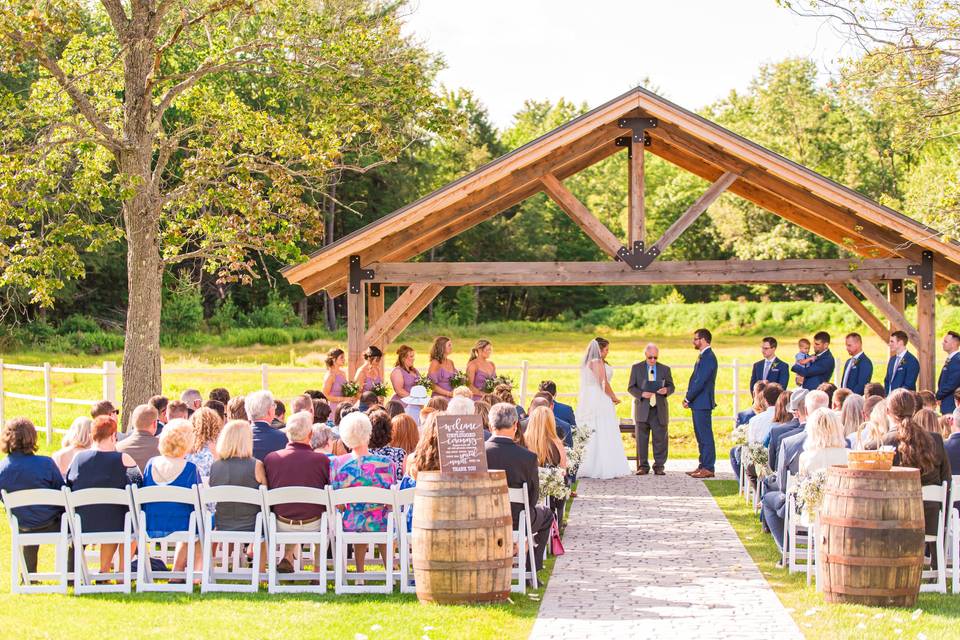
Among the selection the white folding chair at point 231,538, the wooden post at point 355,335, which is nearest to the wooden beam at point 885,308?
the wooden post at point 355,335

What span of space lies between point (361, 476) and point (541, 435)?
1870 millimetres

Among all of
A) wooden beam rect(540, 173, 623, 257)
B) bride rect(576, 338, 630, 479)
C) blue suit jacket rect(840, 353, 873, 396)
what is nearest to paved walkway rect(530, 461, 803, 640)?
bride rect(576, 338, 630, 479)

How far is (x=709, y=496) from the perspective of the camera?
14438 millimetres

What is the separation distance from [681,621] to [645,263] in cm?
A: 764

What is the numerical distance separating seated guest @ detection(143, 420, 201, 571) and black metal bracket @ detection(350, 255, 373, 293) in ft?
20.9

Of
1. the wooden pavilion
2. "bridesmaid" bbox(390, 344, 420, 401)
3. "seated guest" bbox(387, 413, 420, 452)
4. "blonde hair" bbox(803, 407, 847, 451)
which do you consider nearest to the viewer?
"blonde hair" bbox(803, 407, 847, 451)

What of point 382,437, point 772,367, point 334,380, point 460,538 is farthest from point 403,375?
point 460,538

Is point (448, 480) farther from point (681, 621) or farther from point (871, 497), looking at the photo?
point (871, 497)

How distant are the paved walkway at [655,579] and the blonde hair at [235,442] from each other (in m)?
2.57

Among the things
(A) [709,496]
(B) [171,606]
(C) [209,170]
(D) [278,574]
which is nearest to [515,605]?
(D) [278,574]

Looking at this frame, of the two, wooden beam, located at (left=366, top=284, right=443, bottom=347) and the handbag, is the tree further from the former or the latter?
the handbag

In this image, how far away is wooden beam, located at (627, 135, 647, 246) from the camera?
14641 millimetres

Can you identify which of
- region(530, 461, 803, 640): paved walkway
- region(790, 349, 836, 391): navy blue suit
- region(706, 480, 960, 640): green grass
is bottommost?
region(530, 461, 803, 640): paved walkway

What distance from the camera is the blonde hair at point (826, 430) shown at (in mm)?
9125
